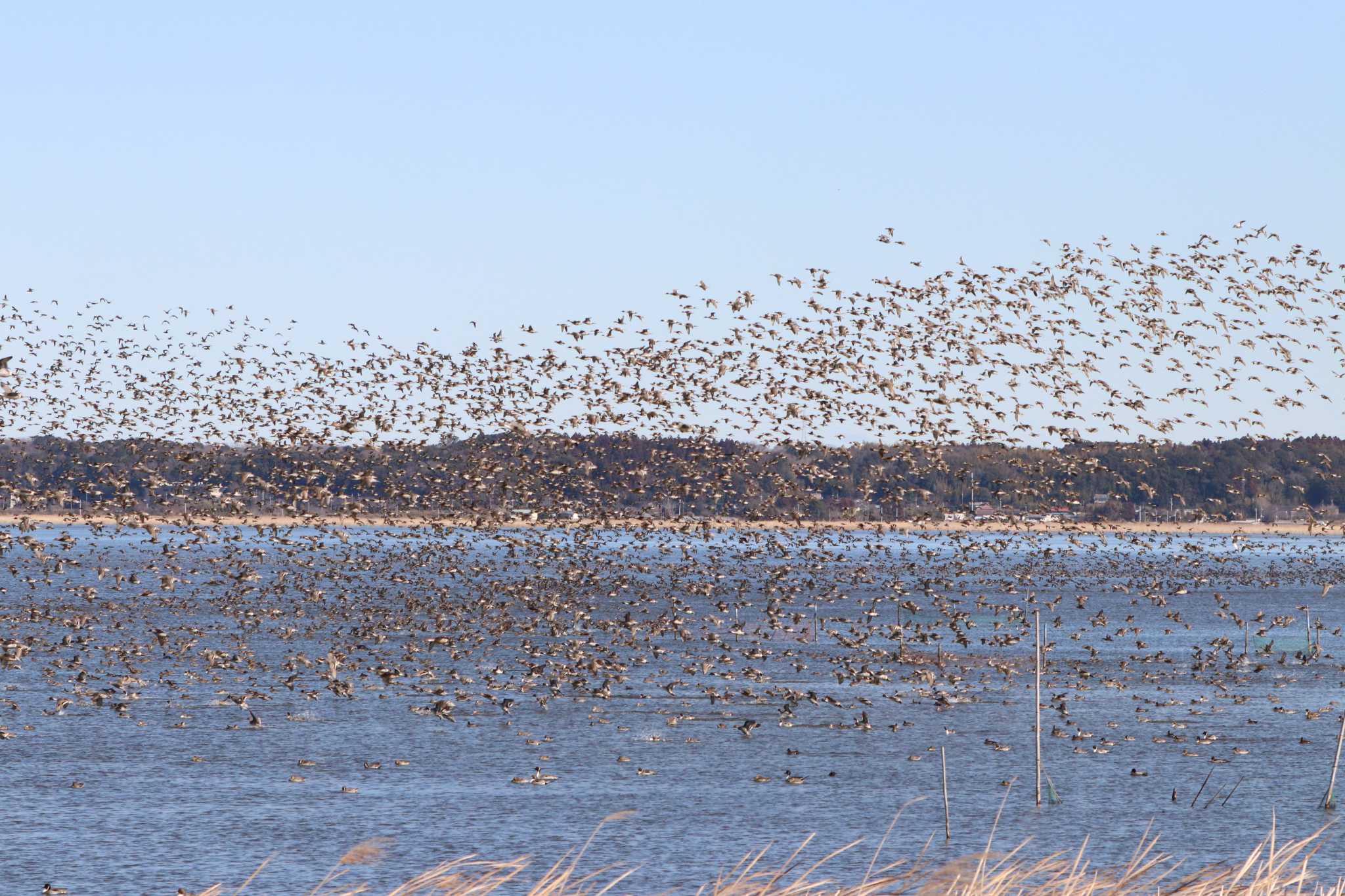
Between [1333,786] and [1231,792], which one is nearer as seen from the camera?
[1333,786]

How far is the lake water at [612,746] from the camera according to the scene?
43375 millimetres

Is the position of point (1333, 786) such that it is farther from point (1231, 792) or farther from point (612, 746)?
point (612, 746)

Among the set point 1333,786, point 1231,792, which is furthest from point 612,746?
point 1333,786

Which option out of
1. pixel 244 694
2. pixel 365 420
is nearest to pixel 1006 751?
pixel 365 420

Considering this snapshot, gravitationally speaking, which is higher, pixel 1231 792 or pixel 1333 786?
pixel 1333 786

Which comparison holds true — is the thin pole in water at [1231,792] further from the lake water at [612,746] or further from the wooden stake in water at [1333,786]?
the wooden stake in water at [1333,786]

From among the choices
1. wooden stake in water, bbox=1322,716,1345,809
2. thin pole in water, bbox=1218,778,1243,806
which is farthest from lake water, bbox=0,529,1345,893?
wooden stake in water, bbox=1322,716,1345,809

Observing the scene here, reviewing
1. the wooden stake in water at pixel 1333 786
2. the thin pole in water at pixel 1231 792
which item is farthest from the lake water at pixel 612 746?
the wooden stake in water at pixel 1333 786

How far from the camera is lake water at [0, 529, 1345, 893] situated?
4338 centimetres

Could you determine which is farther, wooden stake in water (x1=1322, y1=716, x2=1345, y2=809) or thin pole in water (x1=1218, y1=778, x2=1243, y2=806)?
thin pole in water (x1=1218, y1=778, x2=1243, y2=806)

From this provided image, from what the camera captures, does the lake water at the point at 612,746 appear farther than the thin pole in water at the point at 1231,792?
No

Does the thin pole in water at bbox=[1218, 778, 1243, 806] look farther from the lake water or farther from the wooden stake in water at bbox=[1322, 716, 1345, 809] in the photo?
the wooden stake in water at bbox=[1322, 716, 1345, 809]

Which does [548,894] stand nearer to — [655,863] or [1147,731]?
[655,863]

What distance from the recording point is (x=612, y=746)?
58688mm
